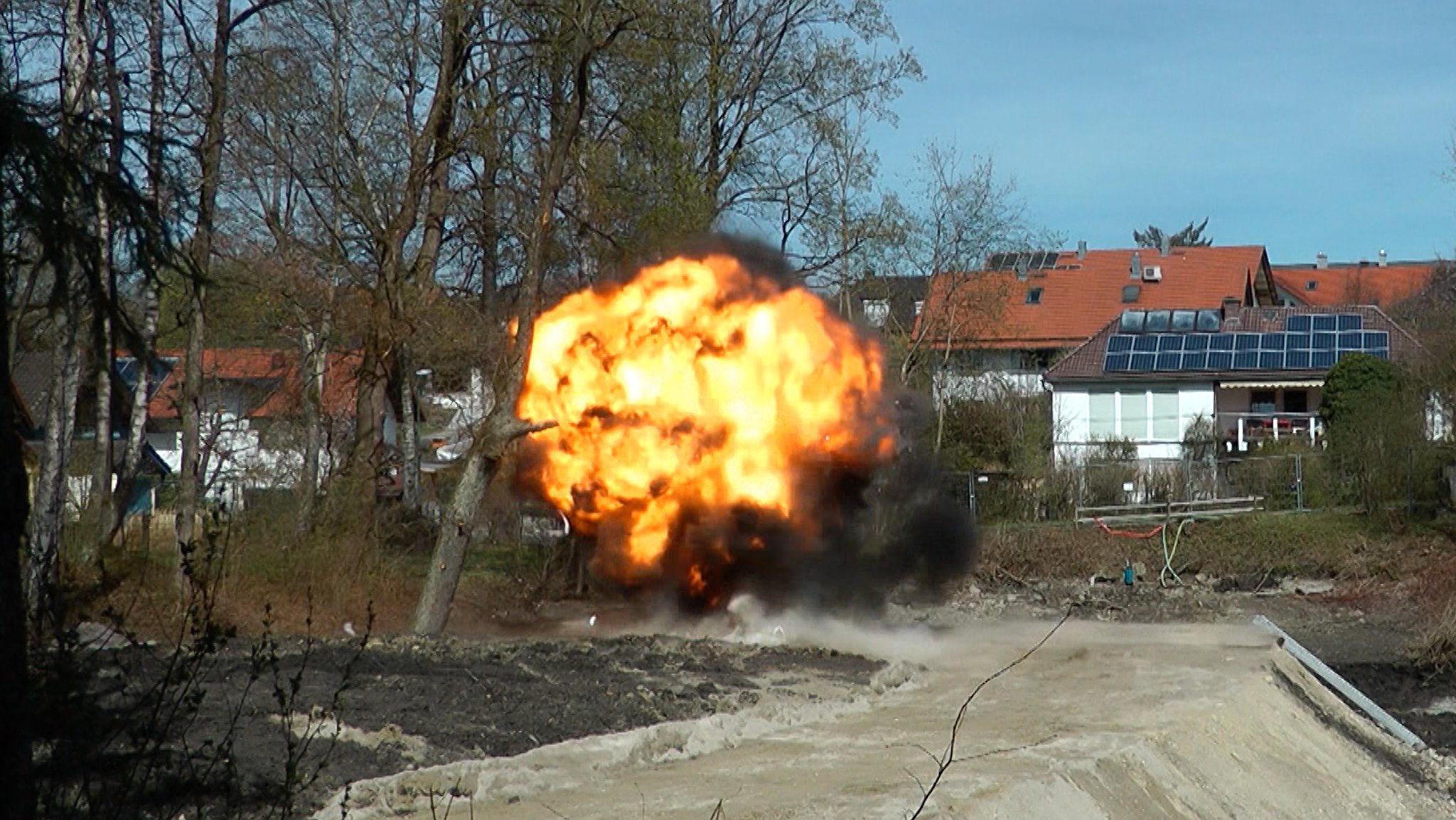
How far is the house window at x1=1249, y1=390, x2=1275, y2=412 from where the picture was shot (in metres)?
57.4

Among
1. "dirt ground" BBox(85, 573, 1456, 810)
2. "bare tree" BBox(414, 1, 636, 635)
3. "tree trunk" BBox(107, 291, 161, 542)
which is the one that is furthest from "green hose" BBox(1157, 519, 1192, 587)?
"tree trunk" BBox(107, 291, 161, 542)

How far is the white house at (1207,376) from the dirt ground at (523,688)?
25613 millimetres

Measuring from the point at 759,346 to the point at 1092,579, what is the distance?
64.1ft

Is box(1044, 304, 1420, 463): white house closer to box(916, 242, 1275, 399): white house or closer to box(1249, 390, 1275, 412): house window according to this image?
box(1249, 390, 1275, 412): house window

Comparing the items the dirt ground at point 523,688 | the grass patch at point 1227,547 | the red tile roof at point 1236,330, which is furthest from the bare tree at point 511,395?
the red tile roof at point 1236,330

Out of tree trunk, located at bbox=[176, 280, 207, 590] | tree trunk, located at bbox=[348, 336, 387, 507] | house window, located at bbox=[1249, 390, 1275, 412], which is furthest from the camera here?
house window, located at bbox=[1249, 390, 1275, 412]

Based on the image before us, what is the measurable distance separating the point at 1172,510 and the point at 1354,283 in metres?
70.4

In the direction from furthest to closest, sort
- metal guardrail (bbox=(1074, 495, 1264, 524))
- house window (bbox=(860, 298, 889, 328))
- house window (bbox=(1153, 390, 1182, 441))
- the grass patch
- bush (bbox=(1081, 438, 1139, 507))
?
house window (bbox=(1153, 390, 1182, 441)) < bush (bbox=(1081, 438, 1139, 507)) < house window (bbox=(860, 298, 889, 328)) < metal guardrail (bbox=(1074, 495, 1264, 524)) < the grass patch

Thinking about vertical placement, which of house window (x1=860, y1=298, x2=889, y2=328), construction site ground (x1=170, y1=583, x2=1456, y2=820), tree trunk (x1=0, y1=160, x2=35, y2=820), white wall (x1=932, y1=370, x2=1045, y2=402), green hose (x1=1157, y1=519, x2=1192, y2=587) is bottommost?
construction site ground (x1=170, y1=583, x2=1456, y2=820)

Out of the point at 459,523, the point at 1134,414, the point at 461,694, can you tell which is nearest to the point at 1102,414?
the point at 1134,414

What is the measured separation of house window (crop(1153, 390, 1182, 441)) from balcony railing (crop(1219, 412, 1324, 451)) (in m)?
1.52

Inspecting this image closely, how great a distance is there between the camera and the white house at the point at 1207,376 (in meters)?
55.0

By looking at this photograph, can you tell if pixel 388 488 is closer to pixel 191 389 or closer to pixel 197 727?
pixel 191 389

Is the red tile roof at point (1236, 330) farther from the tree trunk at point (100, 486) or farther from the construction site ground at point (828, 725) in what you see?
the tree trunk at point (100, 486)
